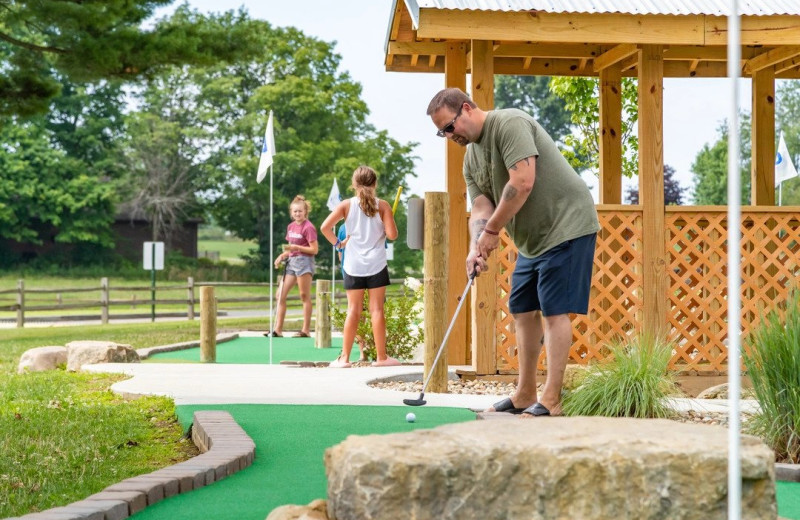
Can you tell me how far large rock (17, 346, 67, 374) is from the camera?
10.6m

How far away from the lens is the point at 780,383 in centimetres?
473

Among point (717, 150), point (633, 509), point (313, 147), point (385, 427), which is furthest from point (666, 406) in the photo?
point (717, 150)

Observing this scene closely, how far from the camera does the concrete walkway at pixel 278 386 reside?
659 centimetres

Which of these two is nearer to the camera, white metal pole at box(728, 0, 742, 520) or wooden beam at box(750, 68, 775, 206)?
white metal pole at box(728, 0, 742, 520)

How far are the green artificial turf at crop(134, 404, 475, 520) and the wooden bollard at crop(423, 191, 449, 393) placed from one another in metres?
0.80

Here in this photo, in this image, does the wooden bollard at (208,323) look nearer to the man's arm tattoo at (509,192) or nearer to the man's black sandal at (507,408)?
the man's black sandal at (507,408)

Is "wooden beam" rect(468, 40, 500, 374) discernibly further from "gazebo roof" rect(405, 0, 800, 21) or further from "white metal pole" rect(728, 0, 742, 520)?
"white metal pole" rect(728, 0, 742, 520)

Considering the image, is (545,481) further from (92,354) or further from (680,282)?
(92,354)

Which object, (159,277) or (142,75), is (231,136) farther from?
(142,75)

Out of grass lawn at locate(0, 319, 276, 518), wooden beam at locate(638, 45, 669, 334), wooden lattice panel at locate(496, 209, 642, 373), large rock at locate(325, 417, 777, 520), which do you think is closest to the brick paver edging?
grass lawn at locate(0, 319, 276, 518)

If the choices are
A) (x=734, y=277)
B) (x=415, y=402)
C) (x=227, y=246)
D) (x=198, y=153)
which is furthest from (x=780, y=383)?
(x=227, y=246)

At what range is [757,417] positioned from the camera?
489 cm

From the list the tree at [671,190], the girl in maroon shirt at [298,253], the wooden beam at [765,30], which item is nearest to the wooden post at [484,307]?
the wooden beam at [765,30]

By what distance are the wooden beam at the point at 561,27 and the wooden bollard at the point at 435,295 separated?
1.49m
